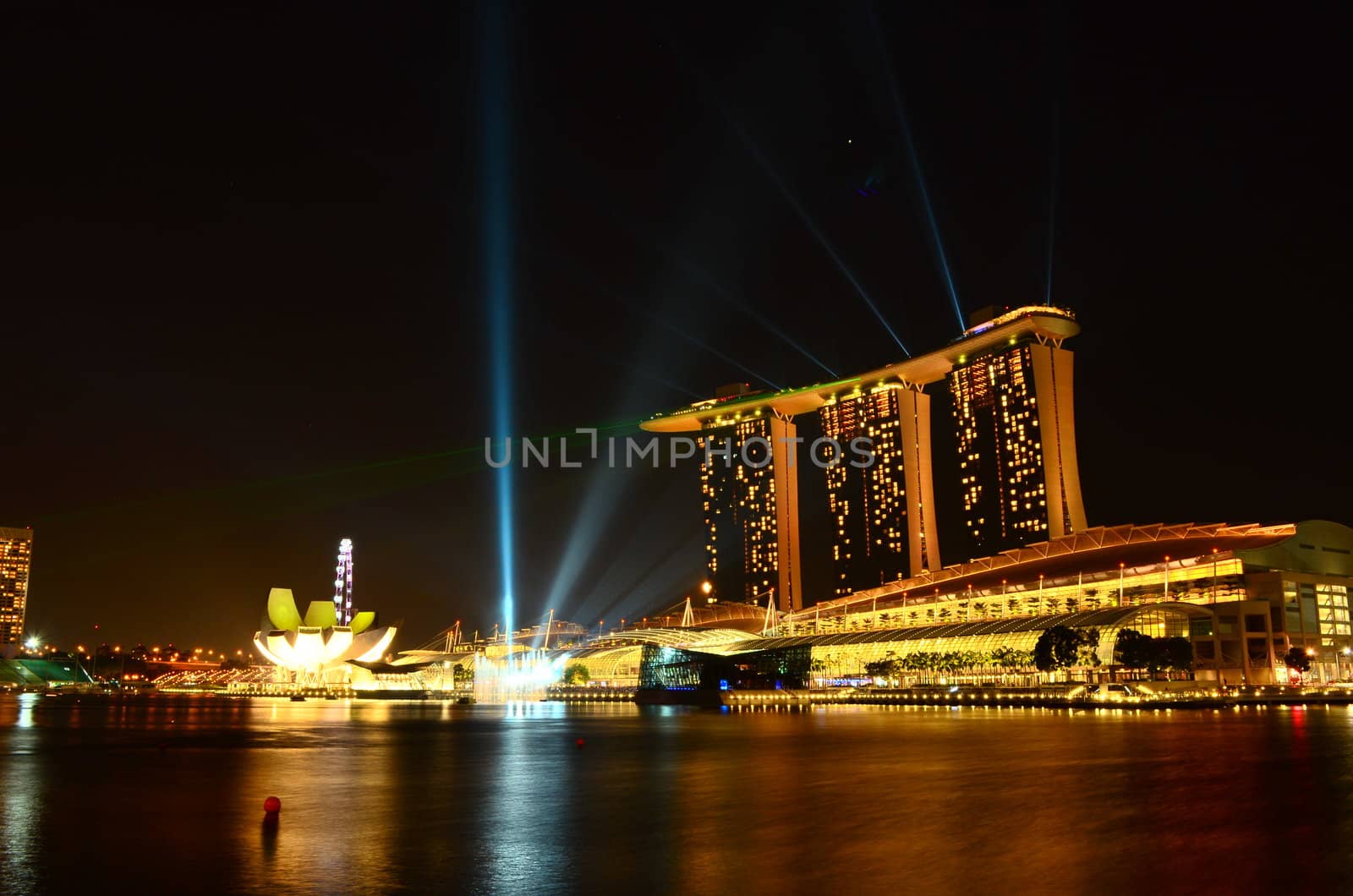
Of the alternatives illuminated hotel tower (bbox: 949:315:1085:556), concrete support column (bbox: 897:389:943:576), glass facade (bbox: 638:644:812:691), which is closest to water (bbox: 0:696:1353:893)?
glass facade (bbox: 638:644:812:691)

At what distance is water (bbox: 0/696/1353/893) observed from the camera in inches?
453

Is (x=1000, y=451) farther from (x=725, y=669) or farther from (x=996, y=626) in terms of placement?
(x=725, y=669)

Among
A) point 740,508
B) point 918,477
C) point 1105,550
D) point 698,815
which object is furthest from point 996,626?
point 740,508

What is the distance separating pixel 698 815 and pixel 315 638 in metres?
112

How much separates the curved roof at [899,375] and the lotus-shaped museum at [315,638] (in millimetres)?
65583

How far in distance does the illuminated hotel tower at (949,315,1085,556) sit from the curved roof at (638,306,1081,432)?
889 millimetres

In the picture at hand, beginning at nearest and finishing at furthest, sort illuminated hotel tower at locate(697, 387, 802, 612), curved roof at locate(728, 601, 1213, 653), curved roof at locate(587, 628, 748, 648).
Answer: curved roof at locate(728, 601, 1213, 653) → curved roof at locate(587, 628, 748, 648) → illuminated hotel tower at locate(697, 387, 802, 612)

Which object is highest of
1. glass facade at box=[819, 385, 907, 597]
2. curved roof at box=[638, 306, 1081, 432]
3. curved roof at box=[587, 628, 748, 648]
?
curved roof at box=[638, 306, 1081, 432]

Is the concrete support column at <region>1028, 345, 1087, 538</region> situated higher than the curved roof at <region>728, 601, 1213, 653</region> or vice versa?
the concrete support column at <region>1028, 345, 1087, 538</region>

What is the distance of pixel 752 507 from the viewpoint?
556 feet

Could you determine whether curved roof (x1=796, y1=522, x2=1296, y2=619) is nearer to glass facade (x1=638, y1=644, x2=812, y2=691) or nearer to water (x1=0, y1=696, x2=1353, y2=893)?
glass facade (x1=638, y1=644, x2=812, y2=691)

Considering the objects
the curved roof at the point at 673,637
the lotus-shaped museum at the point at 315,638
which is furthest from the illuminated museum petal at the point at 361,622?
the curved roof at the point at 673,637

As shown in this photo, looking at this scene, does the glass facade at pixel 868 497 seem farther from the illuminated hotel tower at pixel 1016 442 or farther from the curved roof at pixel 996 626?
the curved roof at pixel 996 626

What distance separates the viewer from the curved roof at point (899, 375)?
11606 centimetres
